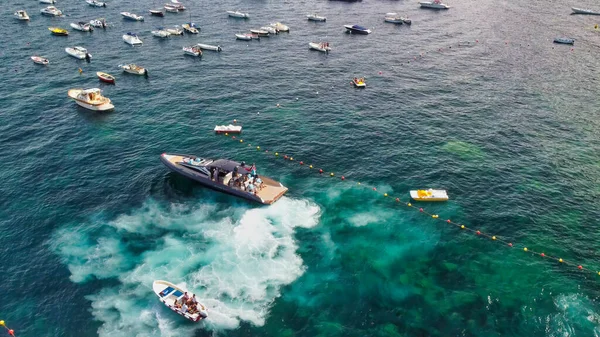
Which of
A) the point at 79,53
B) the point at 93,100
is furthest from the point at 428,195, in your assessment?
the point at 79,53

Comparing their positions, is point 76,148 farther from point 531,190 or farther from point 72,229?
point 531,190

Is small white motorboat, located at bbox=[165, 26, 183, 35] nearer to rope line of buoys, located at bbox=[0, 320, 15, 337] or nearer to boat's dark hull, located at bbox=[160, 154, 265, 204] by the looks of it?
boat's dark hull, located at bbox=[160, 154, 265, 204]

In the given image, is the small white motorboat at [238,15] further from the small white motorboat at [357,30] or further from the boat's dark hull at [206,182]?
the boat's dark hull at [206,182]

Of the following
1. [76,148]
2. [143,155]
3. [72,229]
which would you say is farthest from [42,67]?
[72,229]

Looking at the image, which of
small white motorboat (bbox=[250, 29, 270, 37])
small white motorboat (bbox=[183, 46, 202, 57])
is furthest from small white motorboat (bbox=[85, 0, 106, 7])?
small white motorboat (bbox=[250, 29, 270, 37])

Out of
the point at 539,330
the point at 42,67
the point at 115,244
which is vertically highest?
the point at 42,67

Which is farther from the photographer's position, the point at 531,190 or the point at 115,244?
the point at 531,190
